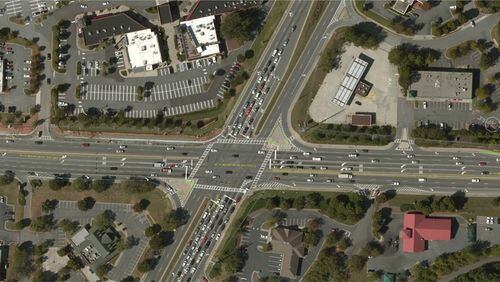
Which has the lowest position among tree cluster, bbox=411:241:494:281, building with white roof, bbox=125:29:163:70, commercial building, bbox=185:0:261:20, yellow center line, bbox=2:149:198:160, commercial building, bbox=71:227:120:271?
tree cluster, bbox=411:241:494:281

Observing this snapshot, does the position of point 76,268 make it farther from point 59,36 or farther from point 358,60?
point 358,60

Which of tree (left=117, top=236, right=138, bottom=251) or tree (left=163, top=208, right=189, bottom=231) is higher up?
tree (left=163, top=208, right=189, bottom=231)

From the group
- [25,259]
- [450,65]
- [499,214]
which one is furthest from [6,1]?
[499,214]

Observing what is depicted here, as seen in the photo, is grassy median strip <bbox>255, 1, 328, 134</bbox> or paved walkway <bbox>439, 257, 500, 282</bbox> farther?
grassy median strip <bbox>255, 1, 328, 134</bbox>

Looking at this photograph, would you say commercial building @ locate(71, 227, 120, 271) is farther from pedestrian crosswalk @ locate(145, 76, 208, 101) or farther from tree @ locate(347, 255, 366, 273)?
tree @ locate(347, 255, 366, 273)

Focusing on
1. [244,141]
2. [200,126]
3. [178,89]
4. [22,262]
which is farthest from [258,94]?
[22,262]

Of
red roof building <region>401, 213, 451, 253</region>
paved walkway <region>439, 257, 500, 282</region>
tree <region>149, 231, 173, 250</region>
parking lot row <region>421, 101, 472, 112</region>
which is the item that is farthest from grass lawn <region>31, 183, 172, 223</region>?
paved walkway <region>439, 257, 500, 282</region>

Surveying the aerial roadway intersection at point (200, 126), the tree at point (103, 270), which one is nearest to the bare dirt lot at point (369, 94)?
the aerial roadway intersection at point (200, 126)

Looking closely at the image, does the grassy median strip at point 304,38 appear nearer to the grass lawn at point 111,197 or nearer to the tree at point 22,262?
the grass lawn at point 111,197
